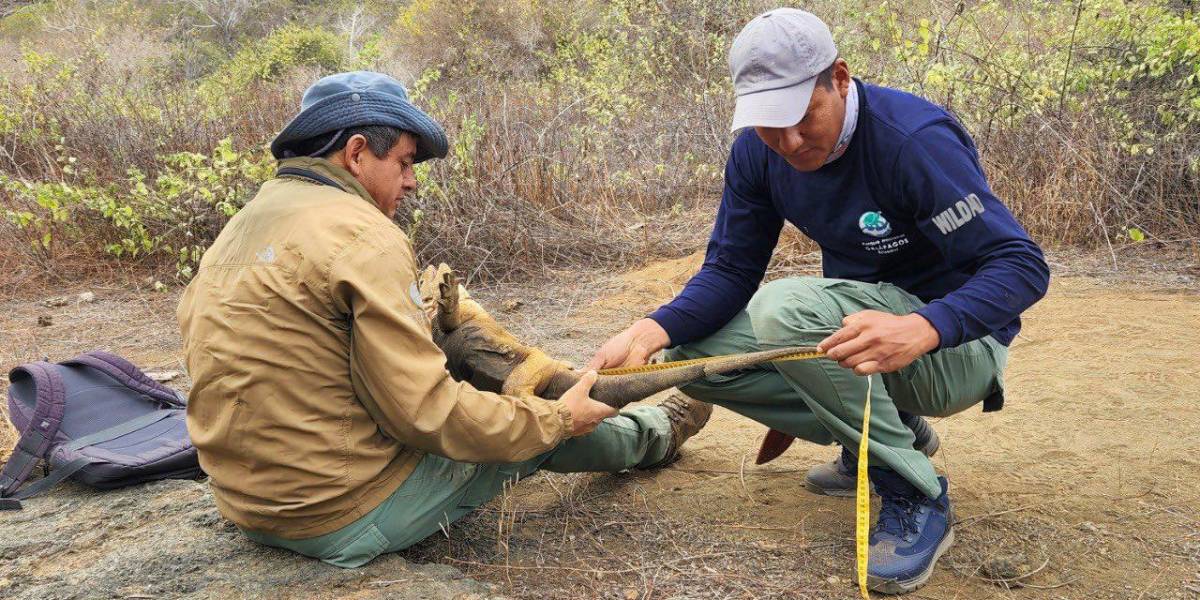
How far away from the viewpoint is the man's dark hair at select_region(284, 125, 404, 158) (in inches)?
93.0

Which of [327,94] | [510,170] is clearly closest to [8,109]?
[510,170]

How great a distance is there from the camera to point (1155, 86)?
6.46 m

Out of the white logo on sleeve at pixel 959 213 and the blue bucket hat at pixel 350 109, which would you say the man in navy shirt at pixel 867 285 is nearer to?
the white logo on sleeve at pixel 959 213

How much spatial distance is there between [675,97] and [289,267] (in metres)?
8.44

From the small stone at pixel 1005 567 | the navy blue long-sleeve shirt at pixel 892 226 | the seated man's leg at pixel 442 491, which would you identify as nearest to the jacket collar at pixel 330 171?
the seated man's leg at pixel 442 491

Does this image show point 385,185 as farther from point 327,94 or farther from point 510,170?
point 510,170

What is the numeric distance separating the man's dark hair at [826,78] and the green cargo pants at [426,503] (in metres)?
1.20

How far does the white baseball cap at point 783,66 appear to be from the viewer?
2.44 meters

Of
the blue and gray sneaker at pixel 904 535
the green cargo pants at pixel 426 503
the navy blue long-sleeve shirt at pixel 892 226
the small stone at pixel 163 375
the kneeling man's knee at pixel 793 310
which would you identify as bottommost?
the small stone at pixel 163 375

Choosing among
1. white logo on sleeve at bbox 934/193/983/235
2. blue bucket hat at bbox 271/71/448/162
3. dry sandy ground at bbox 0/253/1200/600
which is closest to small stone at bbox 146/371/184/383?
dry sandy ground at bbox 0/253/1200/600

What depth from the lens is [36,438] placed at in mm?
3164

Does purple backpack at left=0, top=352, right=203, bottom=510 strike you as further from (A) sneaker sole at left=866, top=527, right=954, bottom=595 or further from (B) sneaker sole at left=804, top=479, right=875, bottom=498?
(A) sneaker sole at left=866, top=527, right=954, bottom=595

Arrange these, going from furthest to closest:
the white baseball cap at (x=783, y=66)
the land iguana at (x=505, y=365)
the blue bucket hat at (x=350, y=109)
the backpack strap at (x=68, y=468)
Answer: the backpack strap at (x=68, y=468), the land iguana at (x=505, y=365), the white baseball cap at (x=783, y=66), the blue bucket hat at (x=350, y=109)

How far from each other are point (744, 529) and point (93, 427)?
2211 mm
